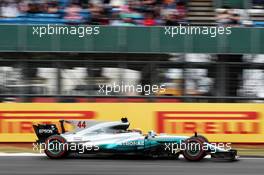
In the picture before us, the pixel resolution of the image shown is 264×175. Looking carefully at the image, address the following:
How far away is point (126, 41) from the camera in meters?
16.3

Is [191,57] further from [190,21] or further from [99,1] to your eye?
[99,1]

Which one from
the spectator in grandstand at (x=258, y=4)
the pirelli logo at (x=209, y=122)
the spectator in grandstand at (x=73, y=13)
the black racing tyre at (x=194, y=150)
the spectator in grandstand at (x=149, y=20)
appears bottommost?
the black racing tyre at (x=194, y=150)

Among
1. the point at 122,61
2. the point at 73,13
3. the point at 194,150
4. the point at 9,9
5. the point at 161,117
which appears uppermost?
the point at 9,9

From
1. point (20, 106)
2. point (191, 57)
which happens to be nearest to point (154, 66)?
point (191, 57)

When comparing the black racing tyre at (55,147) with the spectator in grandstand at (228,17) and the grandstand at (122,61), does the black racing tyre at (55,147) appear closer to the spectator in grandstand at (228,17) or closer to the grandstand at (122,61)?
the grandstand at (122,61)

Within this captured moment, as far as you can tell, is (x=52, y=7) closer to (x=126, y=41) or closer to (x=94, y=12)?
(x=94, y=12)

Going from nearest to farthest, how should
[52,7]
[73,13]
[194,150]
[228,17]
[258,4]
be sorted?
[194,150] → [73,13] → [52,7] → [228,17] → [258,4]

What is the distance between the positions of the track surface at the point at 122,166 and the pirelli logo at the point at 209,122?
2631mm

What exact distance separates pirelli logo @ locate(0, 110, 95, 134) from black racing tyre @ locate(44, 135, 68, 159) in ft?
10.4

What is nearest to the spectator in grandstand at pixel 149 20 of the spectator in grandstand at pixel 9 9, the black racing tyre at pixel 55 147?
the spectator in grandstand at pixel 9 9

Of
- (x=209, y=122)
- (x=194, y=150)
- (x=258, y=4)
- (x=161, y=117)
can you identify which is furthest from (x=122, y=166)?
(x=258, y=4)

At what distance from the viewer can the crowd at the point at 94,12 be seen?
54.7ft

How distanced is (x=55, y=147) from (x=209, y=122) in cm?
485

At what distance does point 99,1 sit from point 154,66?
2603mm
